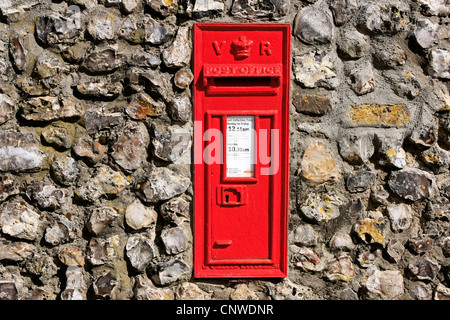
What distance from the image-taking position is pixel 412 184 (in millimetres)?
2137

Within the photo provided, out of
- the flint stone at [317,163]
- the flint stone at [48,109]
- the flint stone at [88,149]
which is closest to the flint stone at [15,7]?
the flint stone at [48,109]

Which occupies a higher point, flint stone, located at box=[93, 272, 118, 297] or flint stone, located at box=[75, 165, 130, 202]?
flint stone, located at box=[75, 165, 130, 202]

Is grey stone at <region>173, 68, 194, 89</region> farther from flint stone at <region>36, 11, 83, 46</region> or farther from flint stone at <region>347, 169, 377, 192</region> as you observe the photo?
flint stone at <region>347, 169, 377, 192</region>

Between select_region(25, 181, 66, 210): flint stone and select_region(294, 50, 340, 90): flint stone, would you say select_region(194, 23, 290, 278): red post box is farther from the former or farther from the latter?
select_region(25, 181, 66, 210): flint stone

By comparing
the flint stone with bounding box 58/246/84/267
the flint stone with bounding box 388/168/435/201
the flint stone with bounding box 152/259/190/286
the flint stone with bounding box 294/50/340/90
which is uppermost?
the flint stone with bounding box 294/50/340/90

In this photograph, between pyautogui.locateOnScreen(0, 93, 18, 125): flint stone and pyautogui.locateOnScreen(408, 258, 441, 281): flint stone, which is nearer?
pyautogui.locateOnScreen(0, 93, 18, 125): flint stone

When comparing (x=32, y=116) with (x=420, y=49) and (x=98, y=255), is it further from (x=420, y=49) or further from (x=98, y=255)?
(x=420, y=49)

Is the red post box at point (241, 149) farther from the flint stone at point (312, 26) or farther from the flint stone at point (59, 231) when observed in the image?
the flint stone at point (59, 231)

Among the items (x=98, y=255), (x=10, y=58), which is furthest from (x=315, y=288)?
(x=10, y=58)

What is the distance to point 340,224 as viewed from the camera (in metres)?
2.15

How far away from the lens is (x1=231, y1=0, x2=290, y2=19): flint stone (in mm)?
2037

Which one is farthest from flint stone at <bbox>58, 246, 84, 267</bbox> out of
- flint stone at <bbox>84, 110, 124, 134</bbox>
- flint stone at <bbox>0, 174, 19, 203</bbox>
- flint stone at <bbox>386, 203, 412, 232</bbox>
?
flint stone at <bbox>386, 203, 412, 232</bbox>

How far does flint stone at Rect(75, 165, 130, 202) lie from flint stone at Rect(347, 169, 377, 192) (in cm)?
113

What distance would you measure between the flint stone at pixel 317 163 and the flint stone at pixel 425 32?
27.3 inches
